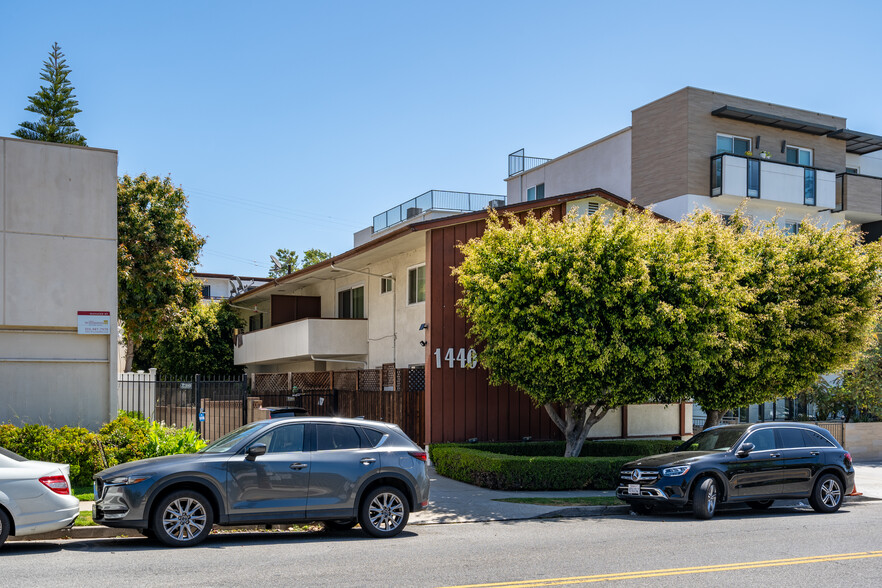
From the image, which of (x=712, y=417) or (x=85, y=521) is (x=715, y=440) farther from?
(x=85, y=521)

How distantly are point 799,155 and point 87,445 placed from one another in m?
28.8

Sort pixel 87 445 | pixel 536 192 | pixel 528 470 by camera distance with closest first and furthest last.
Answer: pixel 87 445 < pixel 528 470 < pixel 536 192

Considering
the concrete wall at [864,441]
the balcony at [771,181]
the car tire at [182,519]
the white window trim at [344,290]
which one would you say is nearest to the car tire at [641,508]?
the car tire at [182,519]

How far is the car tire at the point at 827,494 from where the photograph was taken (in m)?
14.8

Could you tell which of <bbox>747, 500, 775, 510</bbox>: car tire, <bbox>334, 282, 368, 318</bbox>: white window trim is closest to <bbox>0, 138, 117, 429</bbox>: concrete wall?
<bbox>334, 282, 368, 318</bbox>: white window trim

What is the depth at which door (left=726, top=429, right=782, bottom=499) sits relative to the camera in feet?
46.3

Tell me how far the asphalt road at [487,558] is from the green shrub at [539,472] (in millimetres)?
3355

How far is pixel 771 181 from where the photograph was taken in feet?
102

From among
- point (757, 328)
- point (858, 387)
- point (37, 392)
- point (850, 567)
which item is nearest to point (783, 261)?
point (757, 328)

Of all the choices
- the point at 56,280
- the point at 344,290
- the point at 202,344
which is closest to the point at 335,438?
the point at 56,280

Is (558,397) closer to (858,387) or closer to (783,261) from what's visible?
(783,261)

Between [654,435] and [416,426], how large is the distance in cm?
733

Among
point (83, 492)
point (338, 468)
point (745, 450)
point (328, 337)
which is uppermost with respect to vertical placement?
point (328, 337)

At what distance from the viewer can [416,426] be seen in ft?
66.3
